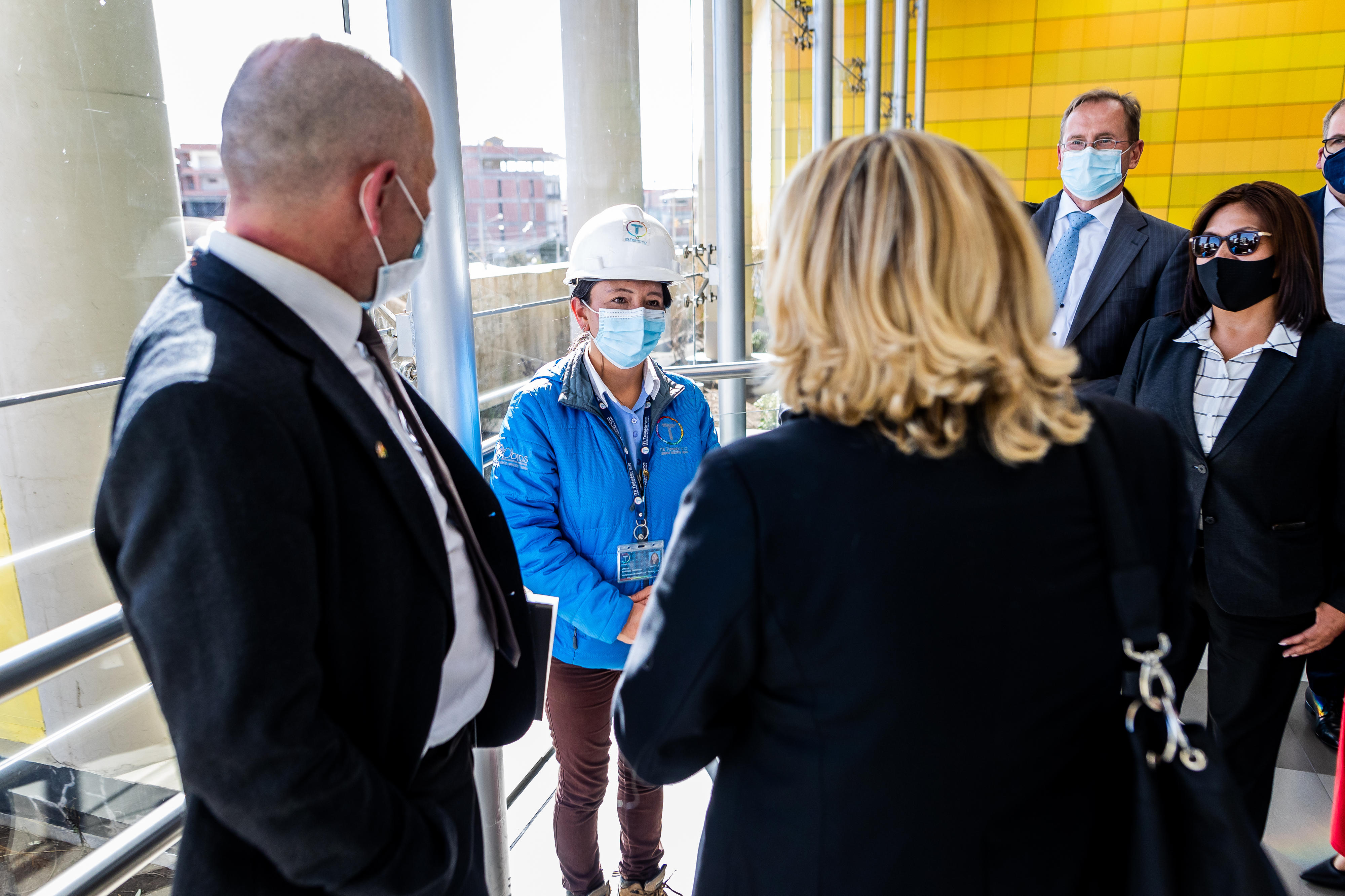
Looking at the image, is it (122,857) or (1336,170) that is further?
(1336,170)

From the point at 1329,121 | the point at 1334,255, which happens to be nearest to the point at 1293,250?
the point at 1334,255

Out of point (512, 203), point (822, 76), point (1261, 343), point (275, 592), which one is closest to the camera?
point (275, 592)

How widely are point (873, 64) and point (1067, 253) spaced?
125 inches

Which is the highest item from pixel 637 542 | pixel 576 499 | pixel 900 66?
pixel 900 66

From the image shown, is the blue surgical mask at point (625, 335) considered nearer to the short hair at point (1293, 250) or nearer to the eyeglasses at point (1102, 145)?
the short hair at point (1293, 250)

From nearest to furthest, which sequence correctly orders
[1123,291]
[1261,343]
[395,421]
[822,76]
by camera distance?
[395,421], [1261,343], [1123,291], [822,76]

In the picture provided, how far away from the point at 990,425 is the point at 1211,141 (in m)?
8.54

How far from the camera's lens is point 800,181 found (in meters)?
0.91

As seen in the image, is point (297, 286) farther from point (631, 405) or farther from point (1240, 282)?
point (1240, 282)

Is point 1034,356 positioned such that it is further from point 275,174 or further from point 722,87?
point 722,87

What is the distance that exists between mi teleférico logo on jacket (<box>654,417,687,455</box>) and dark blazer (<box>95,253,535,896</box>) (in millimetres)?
897

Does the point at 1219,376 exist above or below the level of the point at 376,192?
below

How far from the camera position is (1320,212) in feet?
8.95

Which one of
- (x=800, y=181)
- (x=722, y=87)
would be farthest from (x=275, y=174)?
(x=722, y=87)
